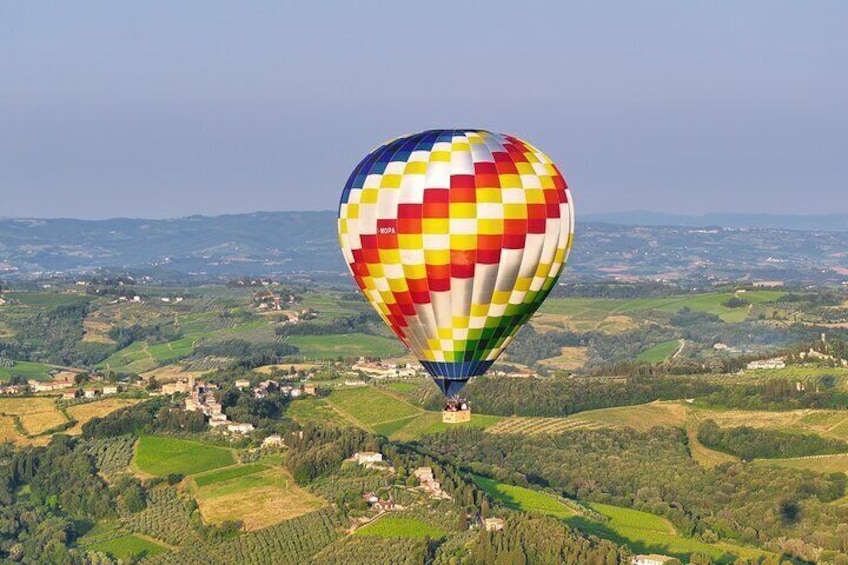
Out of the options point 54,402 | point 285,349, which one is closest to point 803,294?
point 285,349

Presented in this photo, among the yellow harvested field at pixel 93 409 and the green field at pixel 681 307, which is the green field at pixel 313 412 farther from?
the green field at pixel 681 307

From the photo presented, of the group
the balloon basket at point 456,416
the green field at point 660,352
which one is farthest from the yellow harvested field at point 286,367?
the balloon basket at point 456,416

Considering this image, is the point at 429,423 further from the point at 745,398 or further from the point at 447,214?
the point at 447,214

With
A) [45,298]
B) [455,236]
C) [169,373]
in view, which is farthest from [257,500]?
[45,298]

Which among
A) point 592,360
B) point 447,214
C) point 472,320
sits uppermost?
point 447,214

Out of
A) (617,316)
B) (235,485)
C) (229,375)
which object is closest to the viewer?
(235,485)

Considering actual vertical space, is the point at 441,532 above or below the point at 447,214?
below
